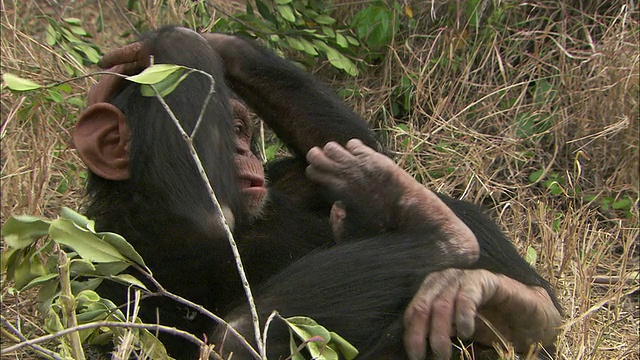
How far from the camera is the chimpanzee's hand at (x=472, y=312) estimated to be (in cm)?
264

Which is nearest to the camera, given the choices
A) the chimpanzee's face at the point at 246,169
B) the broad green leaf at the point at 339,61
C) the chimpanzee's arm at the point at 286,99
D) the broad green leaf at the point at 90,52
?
the chimpanzee's face at the point at 246,169

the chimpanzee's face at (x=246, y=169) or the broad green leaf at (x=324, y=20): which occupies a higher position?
the chimpanzee's face at (x=246, y=169)

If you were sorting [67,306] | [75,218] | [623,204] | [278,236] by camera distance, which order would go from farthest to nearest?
[623,204]
[278,236]
[75,218]
[67,306]

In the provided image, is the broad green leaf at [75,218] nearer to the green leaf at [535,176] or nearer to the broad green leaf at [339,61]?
the broad green leaf at [339,61]

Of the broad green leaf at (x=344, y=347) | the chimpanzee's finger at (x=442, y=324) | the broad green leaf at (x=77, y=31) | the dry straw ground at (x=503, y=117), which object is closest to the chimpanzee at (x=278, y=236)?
the chimpanzee's finger at (x=442, y=324)

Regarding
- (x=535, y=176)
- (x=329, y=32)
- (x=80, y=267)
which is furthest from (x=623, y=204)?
(x=80, y=267)

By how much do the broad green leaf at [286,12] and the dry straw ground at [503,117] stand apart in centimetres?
38

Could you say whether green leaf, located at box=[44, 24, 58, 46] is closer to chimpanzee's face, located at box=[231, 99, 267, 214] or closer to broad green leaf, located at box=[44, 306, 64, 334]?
chimpanzee's face, located at box=[231, 99, 267, 214]

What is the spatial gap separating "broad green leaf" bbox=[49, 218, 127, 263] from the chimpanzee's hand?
2.73 feet

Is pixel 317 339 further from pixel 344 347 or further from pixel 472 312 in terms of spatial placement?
pixel 472 312

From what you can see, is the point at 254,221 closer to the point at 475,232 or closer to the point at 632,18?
the point at 475,232

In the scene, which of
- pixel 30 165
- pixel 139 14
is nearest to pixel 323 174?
pixel 30 165

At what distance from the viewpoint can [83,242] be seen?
7.60 feet

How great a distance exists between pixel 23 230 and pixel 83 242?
0.62 ft
